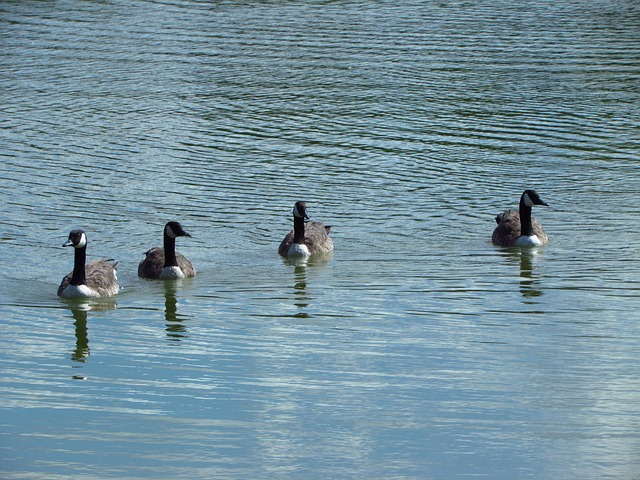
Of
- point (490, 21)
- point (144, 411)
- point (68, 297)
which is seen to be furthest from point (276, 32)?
point (144, 411)

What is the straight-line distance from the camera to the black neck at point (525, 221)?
74.2 feet

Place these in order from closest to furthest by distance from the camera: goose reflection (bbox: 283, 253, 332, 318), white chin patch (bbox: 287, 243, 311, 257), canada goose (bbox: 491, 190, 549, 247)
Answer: goose reflection (bbox: 283, 253, 332, 318) → white chin patch (bbox: 287, 243, 311, 257) → canada goose (bbox: 491, 190, 549, 247)

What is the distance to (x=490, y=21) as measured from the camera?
49.8 meters

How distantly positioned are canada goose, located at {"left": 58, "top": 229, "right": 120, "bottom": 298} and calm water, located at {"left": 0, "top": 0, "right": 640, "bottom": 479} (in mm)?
254

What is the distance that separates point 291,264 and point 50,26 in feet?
97.0

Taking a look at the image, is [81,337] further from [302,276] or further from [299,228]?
[299,228]

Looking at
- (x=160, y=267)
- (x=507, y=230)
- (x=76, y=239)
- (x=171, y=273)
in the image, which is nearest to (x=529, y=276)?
(x=507, y=230)

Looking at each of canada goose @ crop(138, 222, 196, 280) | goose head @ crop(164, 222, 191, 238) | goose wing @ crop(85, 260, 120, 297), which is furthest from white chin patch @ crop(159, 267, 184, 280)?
goose wing @ crop(85, 260, 120, 297)

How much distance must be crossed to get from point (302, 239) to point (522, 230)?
12.1 feet

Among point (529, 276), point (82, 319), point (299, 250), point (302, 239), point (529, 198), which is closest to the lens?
point (82, 319)

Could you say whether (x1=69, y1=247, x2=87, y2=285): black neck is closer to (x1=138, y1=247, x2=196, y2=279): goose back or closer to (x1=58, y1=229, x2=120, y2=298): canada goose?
(x1=58, y1=229, x2=120, y2=298): canada goose

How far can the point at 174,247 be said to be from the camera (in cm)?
2086

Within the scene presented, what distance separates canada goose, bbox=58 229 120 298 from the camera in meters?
19.3

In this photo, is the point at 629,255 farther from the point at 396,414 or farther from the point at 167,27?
the point at 167,27
